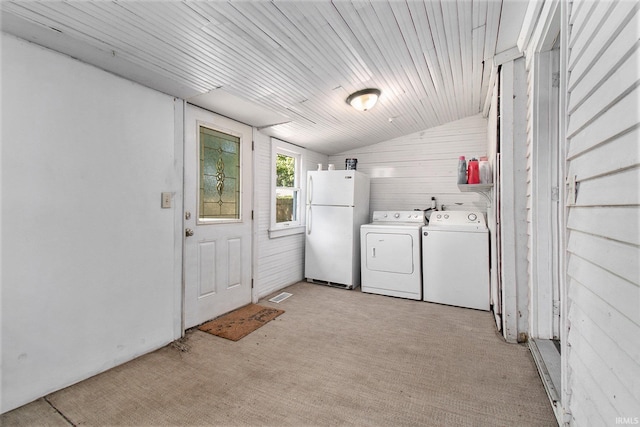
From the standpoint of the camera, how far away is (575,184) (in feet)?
3.88

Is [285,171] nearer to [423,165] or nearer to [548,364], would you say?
[423,165]

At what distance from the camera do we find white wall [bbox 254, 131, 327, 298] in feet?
11.2

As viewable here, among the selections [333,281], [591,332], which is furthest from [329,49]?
[333,281]

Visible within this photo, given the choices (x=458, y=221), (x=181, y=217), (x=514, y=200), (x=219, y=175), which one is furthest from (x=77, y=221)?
(x=458, y=221)

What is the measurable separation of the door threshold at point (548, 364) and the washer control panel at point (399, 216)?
203 cm

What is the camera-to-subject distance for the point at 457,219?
355 centimetres

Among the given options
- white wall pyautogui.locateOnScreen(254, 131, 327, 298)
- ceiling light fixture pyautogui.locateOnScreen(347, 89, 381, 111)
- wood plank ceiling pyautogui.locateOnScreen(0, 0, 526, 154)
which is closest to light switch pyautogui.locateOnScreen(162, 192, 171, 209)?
wood plank ceiling pyautogui.locateOnScreen(0, 0, 526, 154)

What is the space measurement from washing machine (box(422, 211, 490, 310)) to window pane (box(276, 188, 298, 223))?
6.15ft

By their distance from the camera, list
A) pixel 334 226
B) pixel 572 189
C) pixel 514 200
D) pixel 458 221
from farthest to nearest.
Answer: pixel 334 226
pixel 458 221
pixel 514 200
pixel 572 189

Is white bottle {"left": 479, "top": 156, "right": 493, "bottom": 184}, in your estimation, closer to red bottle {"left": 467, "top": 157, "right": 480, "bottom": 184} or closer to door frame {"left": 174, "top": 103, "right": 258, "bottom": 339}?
red bottle {"left": 467, "top": 157, "right": 480, "bottom": 184}

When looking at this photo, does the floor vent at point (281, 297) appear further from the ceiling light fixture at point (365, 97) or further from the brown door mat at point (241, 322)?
the ceiling light fixture at point (365, 97)

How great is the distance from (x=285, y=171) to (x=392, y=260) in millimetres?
1937

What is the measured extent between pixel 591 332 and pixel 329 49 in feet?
6.80

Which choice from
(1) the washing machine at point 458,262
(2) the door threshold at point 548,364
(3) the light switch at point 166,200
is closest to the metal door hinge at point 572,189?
(2) the door threshold at point 548,364
